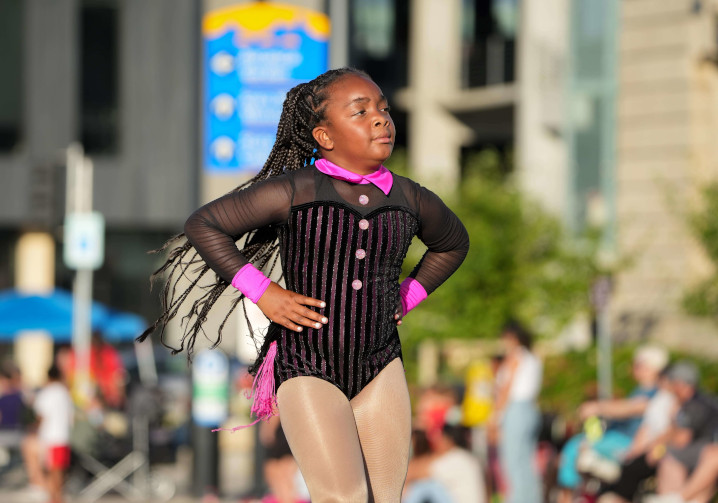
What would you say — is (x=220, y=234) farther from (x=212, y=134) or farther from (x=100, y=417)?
(x=100, y=417)

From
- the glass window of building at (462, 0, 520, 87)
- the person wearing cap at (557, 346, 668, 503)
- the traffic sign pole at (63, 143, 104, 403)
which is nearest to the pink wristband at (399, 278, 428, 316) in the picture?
the person wearing cap at (557, 346, 668, 503)

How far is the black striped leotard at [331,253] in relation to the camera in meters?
3.88

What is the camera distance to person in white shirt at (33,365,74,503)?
43.2 ft

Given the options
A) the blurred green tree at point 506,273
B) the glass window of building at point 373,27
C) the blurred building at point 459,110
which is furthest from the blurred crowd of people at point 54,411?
the glass window of building at point 373,27

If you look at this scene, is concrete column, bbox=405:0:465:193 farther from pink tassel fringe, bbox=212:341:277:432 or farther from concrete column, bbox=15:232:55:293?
pink tassel fringe, bbox=212:341:277:432

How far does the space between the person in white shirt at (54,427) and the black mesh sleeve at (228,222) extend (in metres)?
9.81

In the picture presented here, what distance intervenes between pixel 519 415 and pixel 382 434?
7086 mm

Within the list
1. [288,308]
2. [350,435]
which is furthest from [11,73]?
[350,435]

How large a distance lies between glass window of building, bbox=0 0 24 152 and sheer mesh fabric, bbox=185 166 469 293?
1000 inches

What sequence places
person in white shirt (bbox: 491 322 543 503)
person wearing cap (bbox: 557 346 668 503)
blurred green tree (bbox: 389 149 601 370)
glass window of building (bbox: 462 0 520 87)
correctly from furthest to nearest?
glass window of building (bbox: 462 0 520 87), blurred green tree (bbox: 389 149 601 370), person in white shirt (bbox: 491 322 543 503), person wearing cap (bbox: 557 346 668 503)

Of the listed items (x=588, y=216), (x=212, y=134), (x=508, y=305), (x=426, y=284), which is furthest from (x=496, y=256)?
(x=426, y=284)

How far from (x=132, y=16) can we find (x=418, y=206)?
26.2 meters

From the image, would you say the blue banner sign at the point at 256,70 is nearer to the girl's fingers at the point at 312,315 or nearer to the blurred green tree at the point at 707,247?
the girl's fingers at the point at 312,315

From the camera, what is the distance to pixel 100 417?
1525 cm
